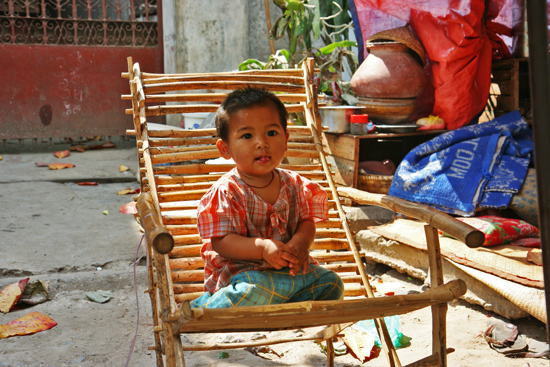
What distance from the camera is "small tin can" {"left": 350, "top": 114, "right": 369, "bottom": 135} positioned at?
13.3ft

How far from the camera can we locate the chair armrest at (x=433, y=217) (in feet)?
5.45

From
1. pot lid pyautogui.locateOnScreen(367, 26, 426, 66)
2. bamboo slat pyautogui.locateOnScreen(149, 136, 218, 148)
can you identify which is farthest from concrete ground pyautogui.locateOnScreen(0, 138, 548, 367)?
pot lid pyautogui.locateOnScreen(367, 26, 426, 66)

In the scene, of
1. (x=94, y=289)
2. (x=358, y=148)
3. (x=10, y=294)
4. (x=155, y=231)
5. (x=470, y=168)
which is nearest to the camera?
(x=155, y=231)

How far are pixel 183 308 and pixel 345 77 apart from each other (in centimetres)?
519

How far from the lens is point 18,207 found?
15.4 ft

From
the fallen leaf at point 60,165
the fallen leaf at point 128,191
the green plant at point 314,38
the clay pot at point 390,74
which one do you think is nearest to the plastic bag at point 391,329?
the clay pot at point 390,74

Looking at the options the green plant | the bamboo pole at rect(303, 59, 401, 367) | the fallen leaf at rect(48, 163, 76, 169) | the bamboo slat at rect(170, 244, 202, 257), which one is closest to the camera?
the bamboo pole at rect(303, 59, 401, 367)

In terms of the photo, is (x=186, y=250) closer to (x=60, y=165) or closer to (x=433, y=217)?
(x=433, y=217)

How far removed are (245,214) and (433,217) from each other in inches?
25.6

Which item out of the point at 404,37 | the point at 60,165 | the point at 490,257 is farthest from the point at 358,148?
the point at 60,165

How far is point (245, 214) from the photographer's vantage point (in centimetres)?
195

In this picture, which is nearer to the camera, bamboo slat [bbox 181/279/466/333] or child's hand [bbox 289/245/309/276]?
bamboo slat [bbox 181/279/466/333]

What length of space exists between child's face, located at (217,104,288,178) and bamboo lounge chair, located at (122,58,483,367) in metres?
0.35

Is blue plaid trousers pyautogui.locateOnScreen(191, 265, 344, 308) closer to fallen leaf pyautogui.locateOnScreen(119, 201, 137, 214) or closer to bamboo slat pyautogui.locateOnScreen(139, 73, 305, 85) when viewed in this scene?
bamboo slat pyautogui.locateOnScreen(139, 73, 305, 85)
